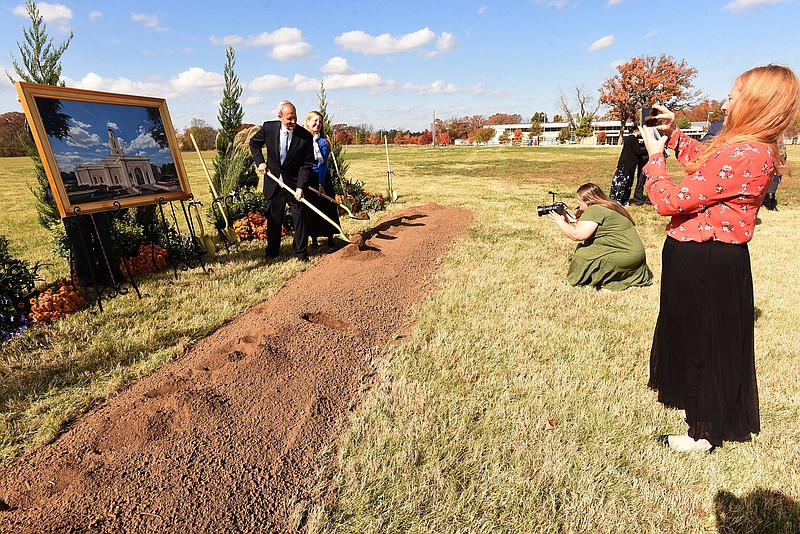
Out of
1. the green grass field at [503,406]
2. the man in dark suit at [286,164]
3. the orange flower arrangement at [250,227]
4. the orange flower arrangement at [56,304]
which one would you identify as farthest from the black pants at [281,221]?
the orange flower arrangement at [56,304]

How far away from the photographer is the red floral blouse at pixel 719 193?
6.27ft

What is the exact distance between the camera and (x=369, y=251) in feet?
19.6

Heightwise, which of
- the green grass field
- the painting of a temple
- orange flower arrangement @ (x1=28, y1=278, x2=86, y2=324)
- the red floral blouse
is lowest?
the green grass field

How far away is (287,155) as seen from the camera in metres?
5.80

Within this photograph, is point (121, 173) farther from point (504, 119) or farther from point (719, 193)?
point (504, 119)

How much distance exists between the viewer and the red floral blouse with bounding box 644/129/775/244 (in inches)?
75.3

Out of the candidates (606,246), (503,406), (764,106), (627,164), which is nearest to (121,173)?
(503,406)

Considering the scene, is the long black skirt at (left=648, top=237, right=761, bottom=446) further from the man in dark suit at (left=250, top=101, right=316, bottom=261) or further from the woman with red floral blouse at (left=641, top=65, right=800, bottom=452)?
the man in dark suit at (left=250, top=101, right=316, bottom=261)

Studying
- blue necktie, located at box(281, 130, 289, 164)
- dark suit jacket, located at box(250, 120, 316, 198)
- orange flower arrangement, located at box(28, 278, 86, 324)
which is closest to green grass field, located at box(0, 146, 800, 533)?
orange flower arrangement, located at box(28, 278, 86, 324)

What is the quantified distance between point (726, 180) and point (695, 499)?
1.64 metres

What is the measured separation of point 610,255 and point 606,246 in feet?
0.41

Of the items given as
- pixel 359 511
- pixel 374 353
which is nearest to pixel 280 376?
pixel 374 353

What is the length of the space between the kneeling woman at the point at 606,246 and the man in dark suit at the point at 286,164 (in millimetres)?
3515

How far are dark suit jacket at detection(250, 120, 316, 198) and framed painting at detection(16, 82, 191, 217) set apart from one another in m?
1.07
